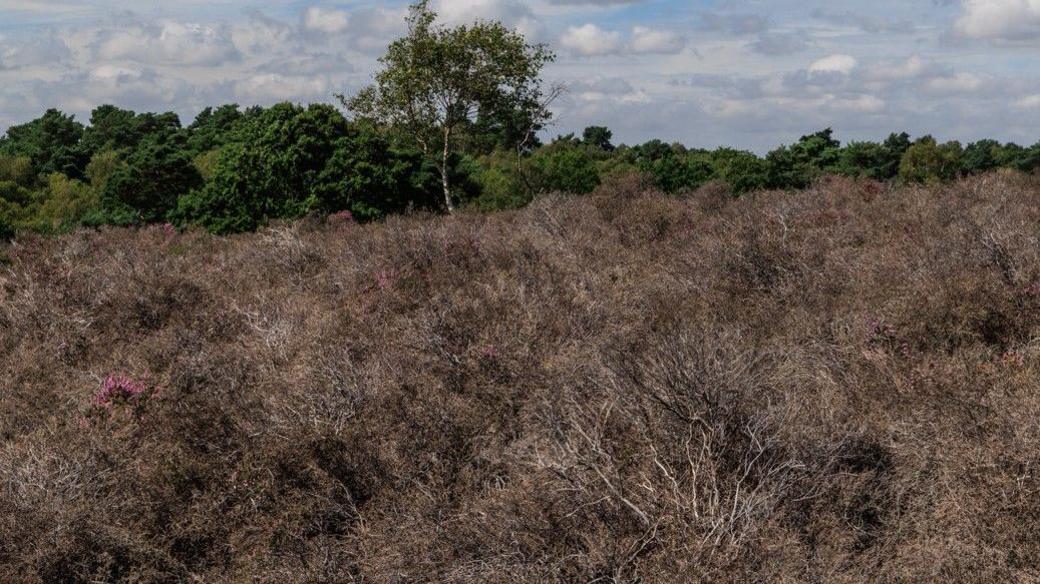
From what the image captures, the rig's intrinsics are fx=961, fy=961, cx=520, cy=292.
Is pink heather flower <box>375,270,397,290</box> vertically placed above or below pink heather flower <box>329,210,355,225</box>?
below

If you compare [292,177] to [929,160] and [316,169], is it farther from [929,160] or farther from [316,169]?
[929,160]

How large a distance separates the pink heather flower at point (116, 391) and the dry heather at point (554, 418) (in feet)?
0.13

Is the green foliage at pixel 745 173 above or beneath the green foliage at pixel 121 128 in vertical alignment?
beneath

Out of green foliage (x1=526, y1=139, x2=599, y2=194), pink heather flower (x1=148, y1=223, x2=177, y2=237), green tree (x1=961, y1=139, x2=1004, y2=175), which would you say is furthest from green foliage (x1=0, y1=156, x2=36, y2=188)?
green tree (x1=961, y1=139, x2=1004, y2=175)

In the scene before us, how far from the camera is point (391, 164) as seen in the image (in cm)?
2997

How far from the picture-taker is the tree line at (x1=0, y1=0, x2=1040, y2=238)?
2798cm

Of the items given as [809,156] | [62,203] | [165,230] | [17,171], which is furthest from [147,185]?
[809,156]

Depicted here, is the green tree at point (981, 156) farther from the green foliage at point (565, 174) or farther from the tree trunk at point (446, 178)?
the tree trunk at point (446, 178)

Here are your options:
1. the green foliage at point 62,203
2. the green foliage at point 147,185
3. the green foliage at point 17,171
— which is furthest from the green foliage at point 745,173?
the green foliage at point 17,171

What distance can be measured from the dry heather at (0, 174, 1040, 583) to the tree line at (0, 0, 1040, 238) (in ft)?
42.7

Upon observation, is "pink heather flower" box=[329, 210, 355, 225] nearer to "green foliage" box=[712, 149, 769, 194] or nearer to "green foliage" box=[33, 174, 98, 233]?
"green foliage" box=[712, 149, 769, 194]

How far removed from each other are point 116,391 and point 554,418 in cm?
495

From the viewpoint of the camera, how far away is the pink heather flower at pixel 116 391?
9617mm

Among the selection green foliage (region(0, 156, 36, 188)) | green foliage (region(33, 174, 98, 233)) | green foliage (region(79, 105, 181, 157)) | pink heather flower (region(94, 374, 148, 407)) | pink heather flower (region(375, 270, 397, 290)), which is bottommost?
pink heather flower (region(94, 374, 148, 407))
